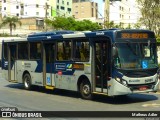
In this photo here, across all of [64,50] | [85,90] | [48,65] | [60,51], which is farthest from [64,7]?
[85,90]

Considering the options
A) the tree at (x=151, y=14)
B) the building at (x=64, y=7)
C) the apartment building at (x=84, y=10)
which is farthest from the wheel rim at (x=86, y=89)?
the apartment building at (x=84, y=10)

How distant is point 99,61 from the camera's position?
49.6ft

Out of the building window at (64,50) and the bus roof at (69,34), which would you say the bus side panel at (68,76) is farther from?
the bus roof at (69,34)

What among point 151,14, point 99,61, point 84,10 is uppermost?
point 84,10

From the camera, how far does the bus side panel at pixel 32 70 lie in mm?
18977

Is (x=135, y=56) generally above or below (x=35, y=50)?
below

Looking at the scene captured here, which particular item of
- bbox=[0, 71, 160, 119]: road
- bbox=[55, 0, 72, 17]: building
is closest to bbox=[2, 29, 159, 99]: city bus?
bbox=[0, 71, 160, 119]: road

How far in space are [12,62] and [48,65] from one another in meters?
3.93

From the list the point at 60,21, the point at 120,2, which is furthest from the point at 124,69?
the point at 120,2

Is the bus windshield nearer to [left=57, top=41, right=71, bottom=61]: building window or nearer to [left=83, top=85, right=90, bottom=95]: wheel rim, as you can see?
[left=83, top=85, right=90, bottom=95]: wheel rim

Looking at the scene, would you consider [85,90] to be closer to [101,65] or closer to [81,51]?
[101,65]

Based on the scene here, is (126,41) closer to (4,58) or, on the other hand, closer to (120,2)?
(4,58)

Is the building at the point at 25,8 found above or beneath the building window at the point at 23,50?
above

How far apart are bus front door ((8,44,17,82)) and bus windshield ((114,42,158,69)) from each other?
837 centimetres
